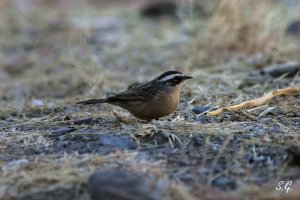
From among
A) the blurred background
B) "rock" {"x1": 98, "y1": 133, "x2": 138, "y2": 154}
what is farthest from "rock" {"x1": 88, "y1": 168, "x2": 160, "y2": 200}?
the blurred background

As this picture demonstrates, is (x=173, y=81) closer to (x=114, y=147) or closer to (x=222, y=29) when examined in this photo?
(x=114, y=147)

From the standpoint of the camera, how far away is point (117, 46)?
585 inches

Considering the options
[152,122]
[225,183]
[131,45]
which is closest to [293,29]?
[131,45]

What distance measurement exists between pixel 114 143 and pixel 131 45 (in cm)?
834

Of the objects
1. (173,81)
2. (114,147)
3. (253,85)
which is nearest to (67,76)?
(253,85)

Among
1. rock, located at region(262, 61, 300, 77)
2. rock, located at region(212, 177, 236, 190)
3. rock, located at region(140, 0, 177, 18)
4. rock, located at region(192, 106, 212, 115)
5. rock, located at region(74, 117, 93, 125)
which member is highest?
rock, located at region(140, 0, 177, 18)

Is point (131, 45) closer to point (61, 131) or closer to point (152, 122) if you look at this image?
point (152, 122)

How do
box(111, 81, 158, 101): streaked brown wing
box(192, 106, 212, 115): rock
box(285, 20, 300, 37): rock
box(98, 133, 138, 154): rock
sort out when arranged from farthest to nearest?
box(285, 20, 300, 37): rock
box(192, 106, 212, 115): rock
box(111, 81, 158, 101): streaked brown wing
box(98, 133, 138, 154): rock

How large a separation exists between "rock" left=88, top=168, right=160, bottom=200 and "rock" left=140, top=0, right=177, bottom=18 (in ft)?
43.3

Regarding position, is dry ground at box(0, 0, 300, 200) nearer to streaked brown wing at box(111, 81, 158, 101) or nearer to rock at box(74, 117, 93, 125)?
rock at box(74, 117, 93, 125)

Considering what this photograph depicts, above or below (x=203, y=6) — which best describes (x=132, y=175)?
below

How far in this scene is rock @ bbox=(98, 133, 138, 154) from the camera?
630cm

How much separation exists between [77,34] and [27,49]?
4.14 ft

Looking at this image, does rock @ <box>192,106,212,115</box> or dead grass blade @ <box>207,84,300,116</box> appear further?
rock @ <box>192,106,212,115</box>
